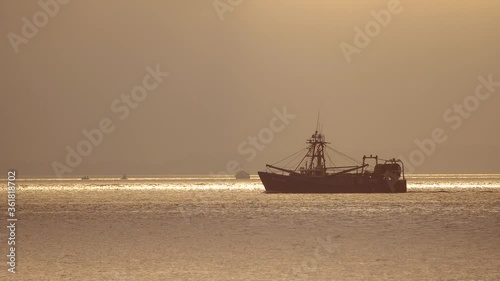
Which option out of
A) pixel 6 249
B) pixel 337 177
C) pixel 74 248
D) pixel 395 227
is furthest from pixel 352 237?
pixel 337 177

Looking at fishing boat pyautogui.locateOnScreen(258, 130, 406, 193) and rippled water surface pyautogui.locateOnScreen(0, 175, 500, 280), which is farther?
fishing boat pyautogui.locateOnScreen(258, 130, 406, 193)

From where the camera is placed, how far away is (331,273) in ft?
80.6
